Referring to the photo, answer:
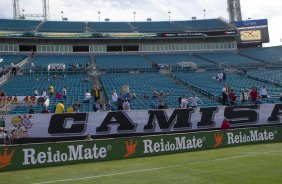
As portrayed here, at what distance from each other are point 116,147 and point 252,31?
1822 inches

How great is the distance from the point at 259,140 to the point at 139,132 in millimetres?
7443

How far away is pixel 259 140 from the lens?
22.9m

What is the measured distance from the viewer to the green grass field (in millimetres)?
11727

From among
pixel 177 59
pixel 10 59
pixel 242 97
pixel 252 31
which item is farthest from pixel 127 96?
pixel 252 31

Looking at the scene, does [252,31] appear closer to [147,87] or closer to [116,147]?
[147,87]

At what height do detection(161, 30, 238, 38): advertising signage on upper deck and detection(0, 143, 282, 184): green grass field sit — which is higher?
detection(161, 30, 238, 38): advertising signage on upper deck

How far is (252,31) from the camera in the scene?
191 feet

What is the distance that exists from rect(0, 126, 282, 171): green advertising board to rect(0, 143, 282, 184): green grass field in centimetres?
65

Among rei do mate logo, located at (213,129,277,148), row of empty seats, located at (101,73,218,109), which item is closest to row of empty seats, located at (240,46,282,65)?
row of empty seats, located at (101,73,218,109)

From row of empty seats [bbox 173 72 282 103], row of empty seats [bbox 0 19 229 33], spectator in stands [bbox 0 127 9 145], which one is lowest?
spectator in stands [bbox 0 127 9 145]

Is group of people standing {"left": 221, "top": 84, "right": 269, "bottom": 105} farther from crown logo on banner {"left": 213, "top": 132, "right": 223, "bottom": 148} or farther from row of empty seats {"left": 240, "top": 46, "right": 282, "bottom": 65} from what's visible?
row of empty seats {"left": 240, "top": 46, "right": 282, "bottom": 65}

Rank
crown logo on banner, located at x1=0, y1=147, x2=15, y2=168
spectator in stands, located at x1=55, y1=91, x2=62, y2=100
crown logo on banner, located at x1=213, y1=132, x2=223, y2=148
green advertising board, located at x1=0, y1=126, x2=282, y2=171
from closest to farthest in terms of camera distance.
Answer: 1. crown logo on banner, located at x1=0, y1=147, x2=15, y2=168
2. green advertising board, located at x1=0, y1=126, x2=282, y2=171
3. crown logo on banner, located at x1=213, y1=132, x2=223, y2=148
4. spectator in stands, located at x1=55, y1=91, x2=62, y2=100

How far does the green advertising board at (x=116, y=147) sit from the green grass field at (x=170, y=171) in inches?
25.5

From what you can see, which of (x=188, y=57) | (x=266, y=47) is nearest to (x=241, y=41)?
(x=266, y=47)
